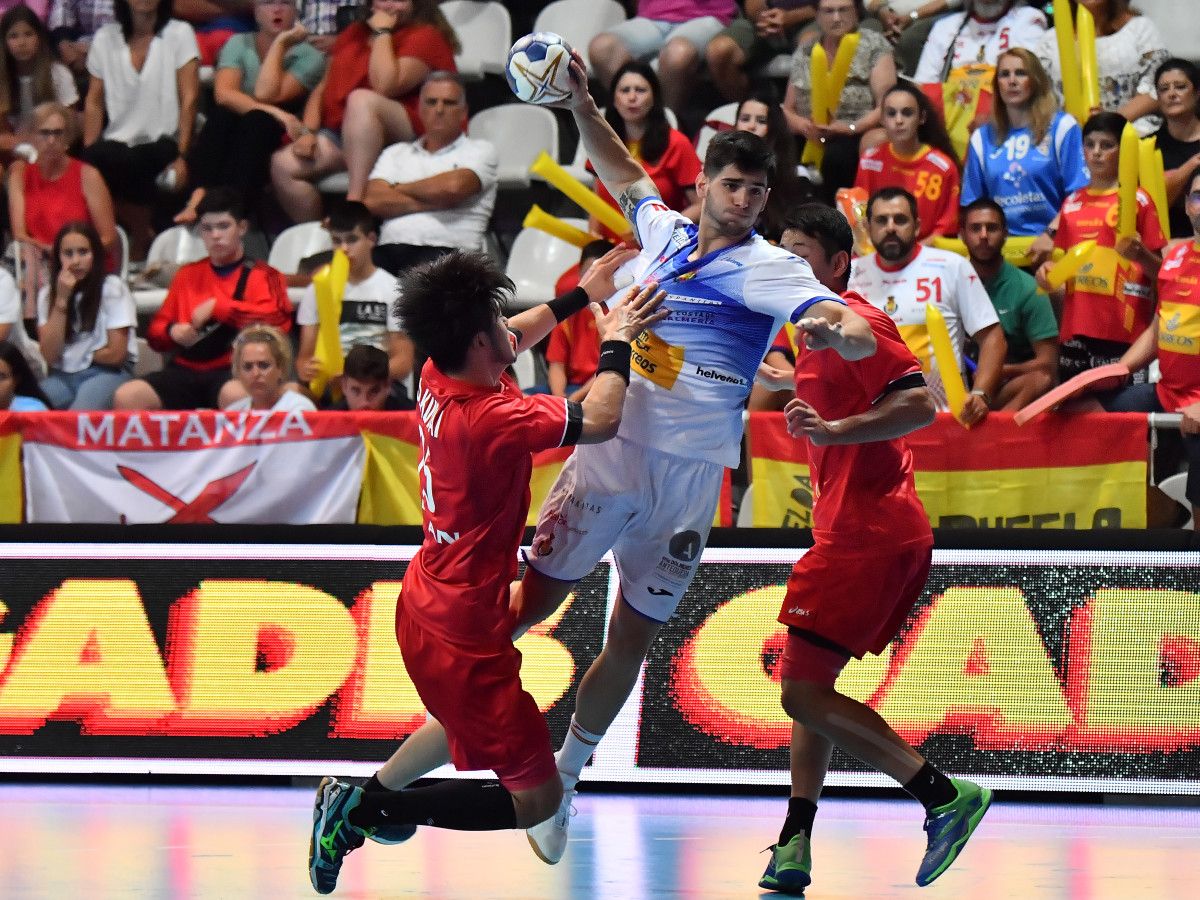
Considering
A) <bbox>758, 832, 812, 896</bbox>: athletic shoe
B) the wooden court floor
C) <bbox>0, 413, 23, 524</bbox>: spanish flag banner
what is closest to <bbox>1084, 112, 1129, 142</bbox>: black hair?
the wooden court floor

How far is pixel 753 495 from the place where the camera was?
8352 millimetres

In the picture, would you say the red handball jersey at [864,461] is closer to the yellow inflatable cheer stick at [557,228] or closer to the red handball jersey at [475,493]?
the red handball jersey at [475,493]

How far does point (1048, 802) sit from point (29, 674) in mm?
4653

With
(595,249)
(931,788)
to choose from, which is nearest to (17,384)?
(595,249)

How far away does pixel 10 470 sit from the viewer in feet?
29.1

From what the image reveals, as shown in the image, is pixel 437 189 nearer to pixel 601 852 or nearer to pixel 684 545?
pixel 684 545

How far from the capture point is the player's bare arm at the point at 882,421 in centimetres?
534

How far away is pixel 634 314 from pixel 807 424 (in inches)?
25.6

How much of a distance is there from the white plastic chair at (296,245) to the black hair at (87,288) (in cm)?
139

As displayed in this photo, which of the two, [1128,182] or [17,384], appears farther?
[17,384]

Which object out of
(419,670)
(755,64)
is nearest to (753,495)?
(419,670)

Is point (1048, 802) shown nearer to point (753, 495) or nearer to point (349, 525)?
point (753, 495)

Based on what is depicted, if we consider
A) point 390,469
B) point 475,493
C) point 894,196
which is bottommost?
point 390,469

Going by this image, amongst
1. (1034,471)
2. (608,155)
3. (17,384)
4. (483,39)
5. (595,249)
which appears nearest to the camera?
(608,155)
